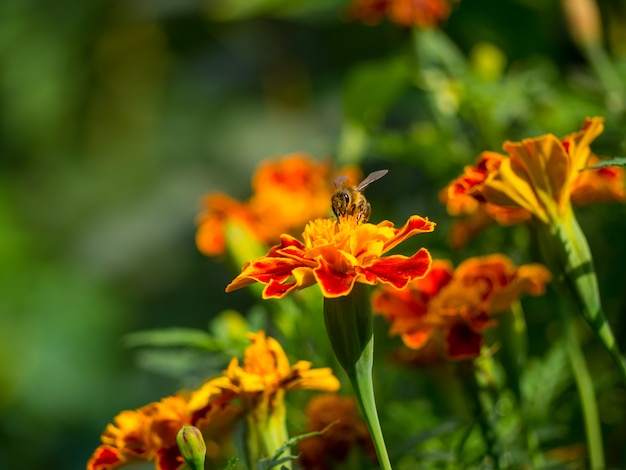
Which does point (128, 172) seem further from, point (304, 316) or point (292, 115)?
point (304, 316)

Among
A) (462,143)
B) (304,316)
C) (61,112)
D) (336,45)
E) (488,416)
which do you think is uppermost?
(61,112)

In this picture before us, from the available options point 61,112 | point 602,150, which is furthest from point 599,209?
point 61,112

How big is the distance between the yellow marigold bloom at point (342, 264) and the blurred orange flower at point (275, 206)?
0.92 ft

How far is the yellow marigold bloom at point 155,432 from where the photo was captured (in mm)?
520

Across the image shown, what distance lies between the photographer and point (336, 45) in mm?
1927

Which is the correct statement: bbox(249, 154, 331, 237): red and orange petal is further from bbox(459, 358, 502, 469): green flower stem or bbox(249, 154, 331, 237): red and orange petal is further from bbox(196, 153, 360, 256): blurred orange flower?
bbox(459, 358, 502, 469): green flower stem

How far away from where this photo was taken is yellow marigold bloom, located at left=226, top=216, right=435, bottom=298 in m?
0.47

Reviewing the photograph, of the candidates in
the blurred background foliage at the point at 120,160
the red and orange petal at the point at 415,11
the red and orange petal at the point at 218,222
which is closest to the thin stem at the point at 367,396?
the red and orange petal at the point at 218,222

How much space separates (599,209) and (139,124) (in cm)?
163

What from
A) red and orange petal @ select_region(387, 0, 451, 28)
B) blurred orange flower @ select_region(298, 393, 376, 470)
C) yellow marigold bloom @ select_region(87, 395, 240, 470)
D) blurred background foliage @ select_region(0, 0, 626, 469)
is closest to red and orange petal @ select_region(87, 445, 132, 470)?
yellow marigold bloom @ select_region(87, 395, 240, 470)

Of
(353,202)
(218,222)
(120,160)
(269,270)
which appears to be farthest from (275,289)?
(120,160)

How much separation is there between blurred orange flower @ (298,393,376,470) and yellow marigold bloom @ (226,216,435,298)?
12 cm

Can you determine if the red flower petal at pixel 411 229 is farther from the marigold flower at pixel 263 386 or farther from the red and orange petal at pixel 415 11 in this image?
the red and orange petal at pixel 415 11

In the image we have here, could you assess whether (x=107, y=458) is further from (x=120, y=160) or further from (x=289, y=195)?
(x=120, y=160)
